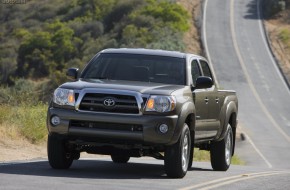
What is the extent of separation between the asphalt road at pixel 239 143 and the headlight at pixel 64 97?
1.02m

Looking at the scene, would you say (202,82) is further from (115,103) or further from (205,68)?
(205,68)

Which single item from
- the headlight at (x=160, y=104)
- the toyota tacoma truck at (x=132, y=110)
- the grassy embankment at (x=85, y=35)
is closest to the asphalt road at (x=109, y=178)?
the toyota tacoma truck at (x=132, y=110)

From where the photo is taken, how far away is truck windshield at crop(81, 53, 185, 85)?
13.8 metres

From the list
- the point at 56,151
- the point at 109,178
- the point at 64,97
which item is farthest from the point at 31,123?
the point at 109,178

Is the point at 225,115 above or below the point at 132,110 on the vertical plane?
below

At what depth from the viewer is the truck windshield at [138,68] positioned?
13.8m

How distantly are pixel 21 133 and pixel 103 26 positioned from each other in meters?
66.9

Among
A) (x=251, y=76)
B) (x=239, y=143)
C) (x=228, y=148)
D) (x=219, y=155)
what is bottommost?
(x=251, y=76)

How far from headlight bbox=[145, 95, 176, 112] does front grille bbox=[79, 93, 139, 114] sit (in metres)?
0.20

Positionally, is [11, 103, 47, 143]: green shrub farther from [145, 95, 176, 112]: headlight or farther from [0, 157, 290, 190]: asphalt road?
[145, 95, 176, 112]: headlight

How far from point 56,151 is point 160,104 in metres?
1.74

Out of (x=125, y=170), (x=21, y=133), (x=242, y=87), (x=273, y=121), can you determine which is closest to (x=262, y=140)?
(x=273, y=121)

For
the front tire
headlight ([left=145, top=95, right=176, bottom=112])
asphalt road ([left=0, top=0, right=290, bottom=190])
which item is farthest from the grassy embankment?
headlight ([left=145, top=95, right=176, bottom=112])

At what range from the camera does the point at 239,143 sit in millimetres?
46094
